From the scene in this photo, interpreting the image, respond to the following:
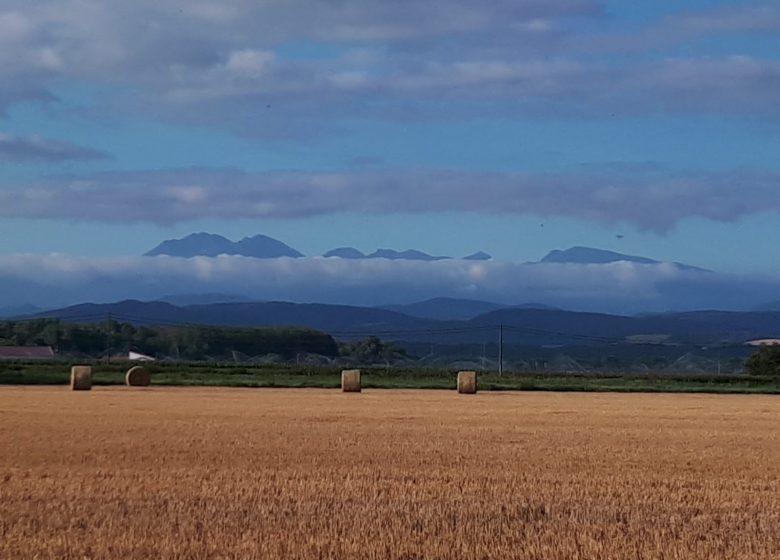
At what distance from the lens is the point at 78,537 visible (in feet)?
37.4

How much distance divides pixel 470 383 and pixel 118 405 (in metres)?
15.1

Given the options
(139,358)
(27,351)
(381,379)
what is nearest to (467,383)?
(381,379)

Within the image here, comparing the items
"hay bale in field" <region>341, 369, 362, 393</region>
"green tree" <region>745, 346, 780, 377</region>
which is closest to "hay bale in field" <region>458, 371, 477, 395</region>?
"hay bale in field" <region>341, 369, 362, 393</region>

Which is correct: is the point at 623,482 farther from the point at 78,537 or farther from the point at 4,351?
the point at 4,351

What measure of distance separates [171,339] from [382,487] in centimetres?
9693

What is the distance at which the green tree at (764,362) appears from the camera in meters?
68.4

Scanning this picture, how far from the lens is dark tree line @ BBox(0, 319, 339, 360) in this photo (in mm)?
109188

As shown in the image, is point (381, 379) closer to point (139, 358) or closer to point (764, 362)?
point (764, 362)

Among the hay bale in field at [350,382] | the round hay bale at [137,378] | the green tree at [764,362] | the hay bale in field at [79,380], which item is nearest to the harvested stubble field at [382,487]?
the hay bale in field at [79,380]

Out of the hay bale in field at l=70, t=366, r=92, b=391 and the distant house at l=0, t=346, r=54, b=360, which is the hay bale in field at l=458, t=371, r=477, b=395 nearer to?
the hay bale in field at l=70, t=366, r=92, b=391

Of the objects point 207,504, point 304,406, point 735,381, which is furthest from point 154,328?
point 207,504

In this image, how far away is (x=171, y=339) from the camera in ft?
362

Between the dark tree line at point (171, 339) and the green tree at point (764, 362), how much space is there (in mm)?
46938

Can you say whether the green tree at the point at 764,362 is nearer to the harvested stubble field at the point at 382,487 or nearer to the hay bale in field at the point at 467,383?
the hay bale in field at the point at 467,383
